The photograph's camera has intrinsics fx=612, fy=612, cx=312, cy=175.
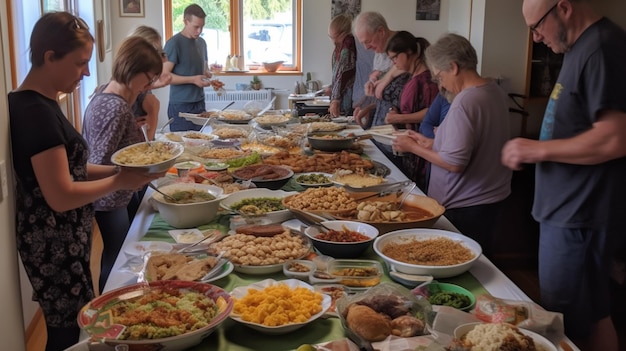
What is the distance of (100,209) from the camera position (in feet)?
8.30

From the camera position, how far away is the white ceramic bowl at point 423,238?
165cm

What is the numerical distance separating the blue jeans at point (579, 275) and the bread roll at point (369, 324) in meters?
0.81

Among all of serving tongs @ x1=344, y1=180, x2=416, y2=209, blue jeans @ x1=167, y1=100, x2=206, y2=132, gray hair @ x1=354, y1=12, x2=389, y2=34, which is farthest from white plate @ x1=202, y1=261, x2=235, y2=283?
blue jeans @ x1=167, y1=100, x2=206, y2=132

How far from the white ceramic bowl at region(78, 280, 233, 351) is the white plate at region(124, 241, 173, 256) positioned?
391 millimetres

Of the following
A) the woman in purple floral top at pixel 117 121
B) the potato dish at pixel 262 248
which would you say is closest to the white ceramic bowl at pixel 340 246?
the potato dish at pixel 262 248

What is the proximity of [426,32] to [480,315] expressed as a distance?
6.36 m

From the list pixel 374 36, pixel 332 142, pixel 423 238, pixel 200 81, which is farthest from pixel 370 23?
pixel 423 238

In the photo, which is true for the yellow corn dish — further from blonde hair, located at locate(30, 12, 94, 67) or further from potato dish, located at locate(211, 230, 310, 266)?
blonde hair, located at locate(30, 12, 94, 67)

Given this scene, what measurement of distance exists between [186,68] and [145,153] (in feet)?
10.5

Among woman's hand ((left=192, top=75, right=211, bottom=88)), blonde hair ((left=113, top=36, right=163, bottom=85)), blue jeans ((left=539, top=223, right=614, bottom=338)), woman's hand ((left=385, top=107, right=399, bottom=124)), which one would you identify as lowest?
blue jeans ((left=539, top=223, right=614, bottom=338))

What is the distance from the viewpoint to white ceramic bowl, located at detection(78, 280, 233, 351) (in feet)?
3.97

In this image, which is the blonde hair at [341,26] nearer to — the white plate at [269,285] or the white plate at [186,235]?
the white plate at [186,235]

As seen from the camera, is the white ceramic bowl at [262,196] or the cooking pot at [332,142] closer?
the white ceramic bowl at [262,196]

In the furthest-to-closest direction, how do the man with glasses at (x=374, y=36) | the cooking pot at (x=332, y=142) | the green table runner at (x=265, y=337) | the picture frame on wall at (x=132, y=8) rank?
the picture frame on wall at (x=132, y=8) < the man with glasses at (x=374, y=36) < the cooking pot at (x=332, y=142) < the green table runner at (x=265, y=337)
